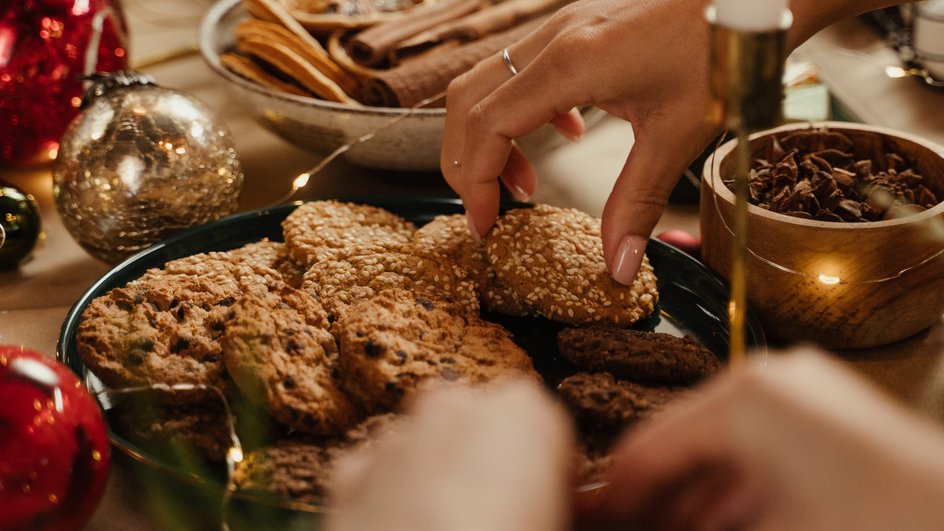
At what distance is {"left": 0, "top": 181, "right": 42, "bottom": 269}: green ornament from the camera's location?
104 cm

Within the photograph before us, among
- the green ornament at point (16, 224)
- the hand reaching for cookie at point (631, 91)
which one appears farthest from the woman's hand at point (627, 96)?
the green ornament at point (16, 224)

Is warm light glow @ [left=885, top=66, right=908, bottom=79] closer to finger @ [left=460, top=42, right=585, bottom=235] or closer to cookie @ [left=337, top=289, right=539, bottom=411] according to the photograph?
finger @ [left=460, top=42, right=585, bottom=235]

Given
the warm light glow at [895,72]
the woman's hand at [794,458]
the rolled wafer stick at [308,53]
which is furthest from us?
the warm light glow at [895,72]

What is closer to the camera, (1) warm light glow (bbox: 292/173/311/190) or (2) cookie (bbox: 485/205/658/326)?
(2) cookie (bbox: 485/205/658/326)

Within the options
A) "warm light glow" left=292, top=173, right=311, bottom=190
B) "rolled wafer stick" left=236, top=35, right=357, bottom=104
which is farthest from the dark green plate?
"rolled wafer stick" left=236, top=35, right=357, bottom=104

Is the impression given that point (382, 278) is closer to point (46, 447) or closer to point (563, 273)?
point (563, 273)

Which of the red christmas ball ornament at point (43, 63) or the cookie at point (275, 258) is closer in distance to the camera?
the cookie at point (275, 258)

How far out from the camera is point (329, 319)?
0.83 m

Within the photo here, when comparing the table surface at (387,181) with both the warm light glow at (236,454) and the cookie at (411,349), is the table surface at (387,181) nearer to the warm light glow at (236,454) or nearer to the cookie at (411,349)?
the warm light glow at (236,454)

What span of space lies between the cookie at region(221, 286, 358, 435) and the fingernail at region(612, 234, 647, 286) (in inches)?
12.3

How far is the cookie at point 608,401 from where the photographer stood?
67 centimetres

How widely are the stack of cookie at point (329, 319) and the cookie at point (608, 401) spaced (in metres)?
0.06

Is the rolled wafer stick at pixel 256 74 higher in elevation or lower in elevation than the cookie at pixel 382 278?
higher

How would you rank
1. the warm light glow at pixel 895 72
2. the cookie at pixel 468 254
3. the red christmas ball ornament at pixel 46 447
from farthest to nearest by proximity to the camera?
the warm light glow at pixel 895 72
the cookie at pixel 468 254
the red christmas ball ornament at pixel 46 447
